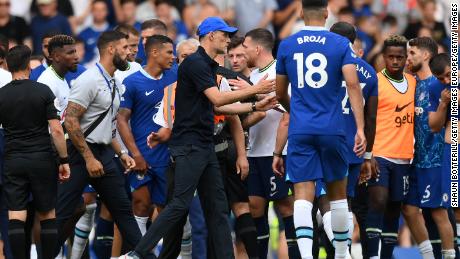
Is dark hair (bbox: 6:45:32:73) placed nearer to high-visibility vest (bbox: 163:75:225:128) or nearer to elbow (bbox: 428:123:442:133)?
high-visibility vest (bbox: 163:75:225:128)

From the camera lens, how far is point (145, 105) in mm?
14055

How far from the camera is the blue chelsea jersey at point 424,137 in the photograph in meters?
14.1

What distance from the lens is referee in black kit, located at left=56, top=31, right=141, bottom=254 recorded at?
13.0m

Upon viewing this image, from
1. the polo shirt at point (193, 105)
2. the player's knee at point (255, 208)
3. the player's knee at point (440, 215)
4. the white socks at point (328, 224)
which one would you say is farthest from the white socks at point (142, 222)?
the player's knee at point (440, 215)

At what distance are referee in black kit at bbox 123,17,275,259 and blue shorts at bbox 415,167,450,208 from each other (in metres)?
2.75

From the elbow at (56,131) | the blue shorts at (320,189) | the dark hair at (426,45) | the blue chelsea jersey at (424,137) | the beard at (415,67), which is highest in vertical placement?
the dark hair at (426,45)

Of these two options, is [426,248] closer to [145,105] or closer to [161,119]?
[161,119]

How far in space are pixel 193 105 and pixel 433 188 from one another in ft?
10.9

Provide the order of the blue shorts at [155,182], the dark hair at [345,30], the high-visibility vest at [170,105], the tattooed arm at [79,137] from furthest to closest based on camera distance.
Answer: the blue shorts at [155,182], the dark hair at [345,30], the high-visibility vest at [170,105], the tattooed arm at [79,137]

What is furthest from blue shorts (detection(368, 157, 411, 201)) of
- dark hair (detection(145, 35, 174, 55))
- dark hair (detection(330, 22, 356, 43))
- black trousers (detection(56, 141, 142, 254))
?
black trousers (detection(56, 141, 142, 254))

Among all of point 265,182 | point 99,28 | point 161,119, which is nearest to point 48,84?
point 161,119

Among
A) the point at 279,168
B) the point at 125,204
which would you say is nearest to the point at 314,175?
the point at 279,168

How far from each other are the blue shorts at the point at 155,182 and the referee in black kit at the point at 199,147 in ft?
4.64

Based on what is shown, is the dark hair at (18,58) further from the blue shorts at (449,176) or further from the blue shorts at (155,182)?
the blue shorts at (449,176)
